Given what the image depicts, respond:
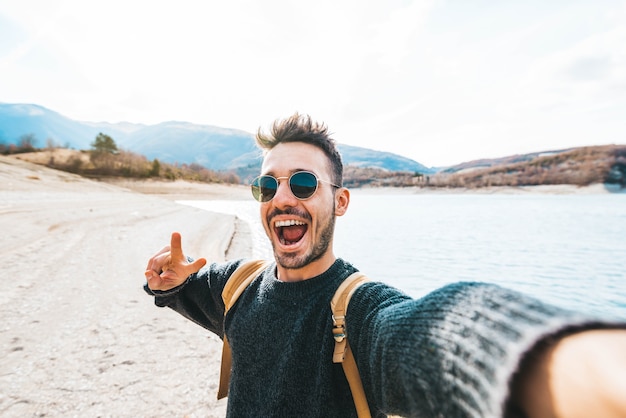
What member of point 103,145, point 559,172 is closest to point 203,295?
point 103,145

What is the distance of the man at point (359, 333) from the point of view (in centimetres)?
58

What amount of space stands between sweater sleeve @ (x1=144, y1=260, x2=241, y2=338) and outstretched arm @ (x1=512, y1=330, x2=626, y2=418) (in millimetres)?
1747

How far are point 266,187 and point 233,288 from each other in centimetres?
69

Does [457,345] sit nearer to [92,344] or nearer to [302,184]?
[302,184]

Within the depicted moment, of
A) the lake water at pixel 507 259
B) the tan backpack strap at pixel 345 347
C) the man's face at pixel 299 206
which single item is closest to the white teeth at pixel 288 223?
the man's face at pixel 299 206

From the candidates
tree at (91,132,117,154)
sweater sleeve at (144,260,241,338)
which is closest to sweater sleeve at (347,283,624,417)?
sweater sleeve at (144,260,241,338)

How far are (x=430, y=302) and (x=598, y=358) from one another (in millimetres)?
387

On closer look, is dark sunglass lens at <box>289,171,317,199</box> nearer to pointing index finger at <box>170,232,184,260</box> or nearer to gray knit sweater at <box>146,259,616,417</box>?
gray knit sweater at <box>146,259,616,417</box>

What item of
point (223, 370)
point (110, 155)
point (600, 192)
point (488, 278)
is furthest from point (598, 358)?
point (600, 192)

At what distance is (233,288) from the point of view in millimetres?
1909

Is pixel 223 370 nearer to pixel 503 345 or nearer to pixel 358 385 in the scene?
pixel 358 385

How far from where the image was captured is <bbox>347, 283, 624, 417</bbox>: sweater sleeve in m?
0.60

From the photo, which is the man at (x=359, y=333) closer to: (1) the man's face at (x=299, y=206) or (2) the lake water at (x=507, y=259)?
(1) the man's face at (x=299, y=206)

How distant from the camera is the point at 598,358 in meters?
0.54
